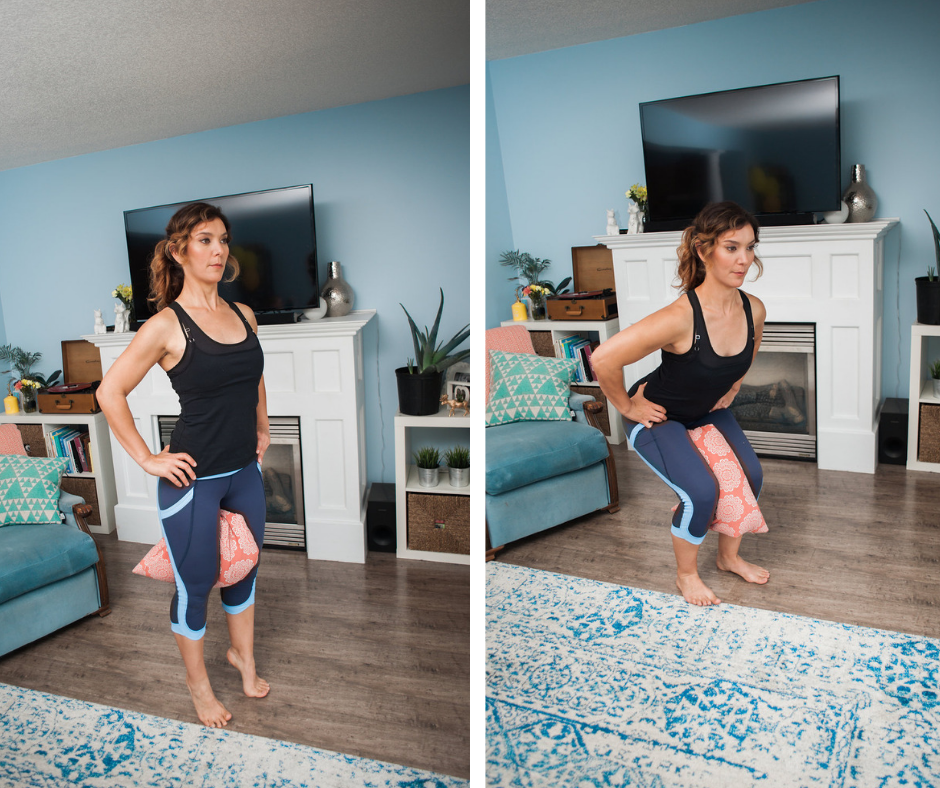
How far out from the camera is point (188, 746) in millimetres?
1080

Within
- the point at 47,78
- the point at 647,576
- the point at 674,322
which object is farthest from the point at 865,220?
the point at 47,78

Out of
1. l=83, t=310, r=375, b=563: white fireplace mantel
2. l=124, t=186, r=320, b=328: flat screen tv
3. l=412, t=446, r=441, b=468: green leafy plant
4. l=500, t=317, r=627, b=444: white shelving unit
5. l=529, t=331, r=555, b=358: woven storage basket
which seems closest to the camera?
l=124, t=186, r=320, b=328: flat screen tv

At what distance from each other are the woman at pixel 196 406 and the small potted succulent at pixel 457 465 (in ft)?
1.47

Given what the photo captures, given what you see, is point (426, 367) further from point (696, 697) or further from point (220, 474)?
point (696, 697)

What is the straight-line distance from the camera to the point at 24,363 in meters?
1.12

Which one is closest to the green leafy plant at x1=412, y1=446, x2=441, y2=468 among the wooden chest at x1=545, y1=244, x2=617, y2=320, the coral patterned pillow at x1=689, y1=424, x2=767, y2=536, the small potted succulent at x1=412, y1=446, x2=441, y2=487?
the small potted succulent at x1=412, y1=446, x2=441, y2=487

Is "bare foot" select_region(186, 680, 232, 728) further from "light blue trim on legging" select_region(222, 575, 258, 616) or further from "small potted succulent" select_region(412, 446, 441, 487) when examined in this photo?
"small potted succulent" select_region(412, 446, 441, 487)

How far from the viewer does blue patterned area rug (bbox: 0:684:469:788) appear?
1.02 meters

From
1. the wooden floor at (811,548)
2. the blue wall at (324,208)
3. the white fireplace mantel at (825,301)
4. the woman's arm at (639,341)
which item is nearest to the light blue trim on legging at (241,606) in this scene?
the blue wall at (324,208)

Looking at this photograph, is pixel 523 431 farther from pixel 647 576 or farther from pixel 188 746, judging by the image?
pixel 188 746

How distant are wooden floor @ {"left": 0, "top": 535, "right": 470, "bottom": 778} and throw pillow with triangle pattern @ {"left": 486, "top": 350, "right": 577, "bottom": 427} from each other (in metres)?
0.73

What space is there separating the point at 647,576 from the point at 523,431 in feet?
1.90

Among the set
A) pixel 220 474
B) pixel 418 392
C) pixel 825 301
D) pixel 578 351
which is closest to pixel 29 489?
pixel 220 474

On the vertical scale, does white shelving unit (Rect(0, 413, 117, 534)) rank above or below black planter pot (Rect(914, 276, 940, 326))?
below
